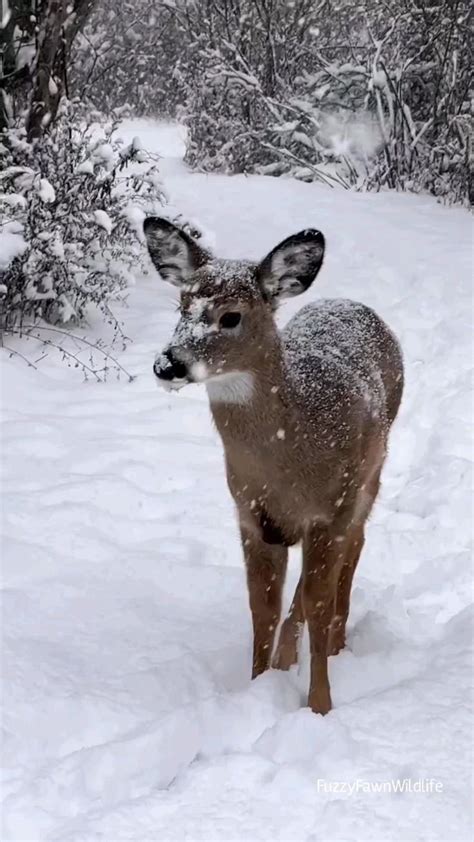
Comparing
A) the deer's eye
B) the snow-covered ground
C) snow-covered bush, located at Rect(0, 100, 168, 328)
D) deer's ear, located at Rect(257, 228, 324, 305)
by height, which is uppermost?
deer's ear, located at Rect(257, 228, 324, 305)

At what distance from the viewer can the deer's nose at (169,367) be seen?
311 cm

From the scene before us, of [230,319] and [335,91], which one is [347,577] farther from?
[335,91]

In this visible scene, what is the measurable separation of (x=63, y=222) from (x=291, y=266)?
4.46 metres

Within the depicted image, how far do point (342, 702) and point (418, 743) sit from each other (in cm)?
60

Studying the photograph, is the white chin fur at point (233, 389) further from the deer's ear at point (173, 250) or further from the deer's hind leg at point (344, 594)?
the deer's hind leg at point (344, 594)

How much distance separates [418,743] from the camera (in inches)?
126

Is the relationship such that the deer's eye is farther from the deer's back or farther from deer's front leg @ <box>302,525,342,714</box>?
deer's front leg @ <box>302,525,342,714</box>

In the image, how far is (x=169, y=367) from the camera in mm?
3117

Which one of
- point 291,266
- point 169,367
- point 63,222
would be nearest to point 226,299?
point 291,266

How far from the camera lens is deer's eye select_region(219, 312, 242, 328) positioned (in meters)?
3.36

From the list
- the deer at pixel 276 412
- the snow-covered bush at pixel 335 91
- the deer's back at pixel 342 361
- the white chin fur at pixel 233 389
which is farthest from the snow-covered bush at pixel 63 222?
the snow-covered bush at pixel 335 91

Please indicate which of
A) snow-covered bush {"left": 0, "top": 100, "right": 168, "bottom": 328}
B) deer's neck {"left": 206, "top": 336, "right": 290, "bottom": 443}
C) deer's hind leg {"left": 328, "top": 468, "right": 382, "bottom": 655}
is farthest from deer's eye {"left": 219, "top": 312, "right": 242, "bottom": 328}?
snow-covered bush {"left": 0, "top": 100, "right": 168, "bottom": 328}

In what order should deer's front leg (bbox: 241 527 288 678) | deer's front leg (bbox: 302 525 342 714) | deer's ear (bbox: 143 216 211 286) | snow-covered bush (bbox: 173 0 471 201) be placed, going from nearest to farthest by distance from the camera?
deer's ear (bbox: 143 216 211 286)
deer's front leg (bbox: 302 525 342 714)
deer's front leg (bbox: 241 527 288 678)
snow-covered bush (bbox: 173 0 471 201)

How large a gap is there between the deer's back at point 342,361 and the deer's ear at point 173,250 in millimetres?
484
